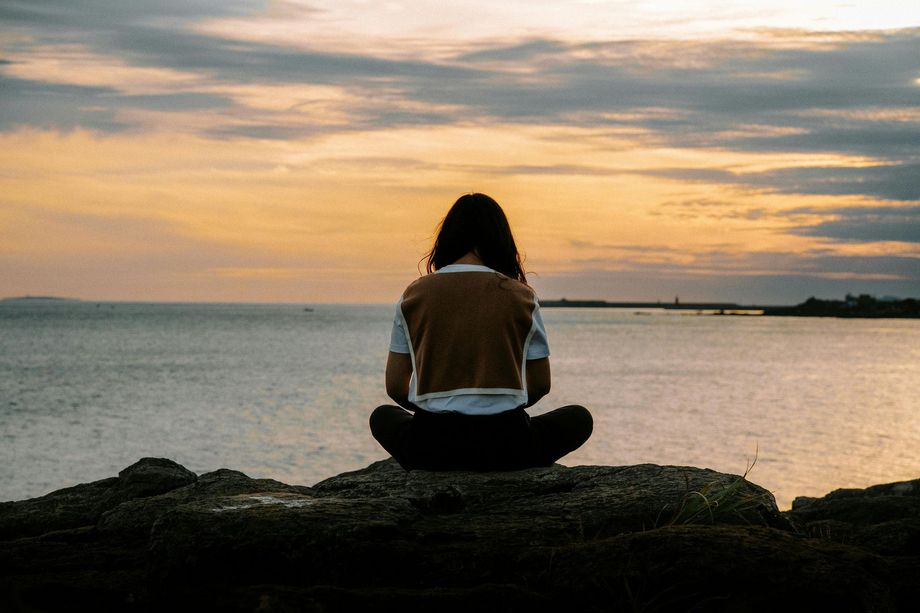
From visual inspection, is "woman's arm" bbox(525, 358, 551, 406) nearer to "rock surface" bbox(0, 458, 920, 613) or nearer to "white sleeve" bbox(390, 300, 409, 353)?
"rock surface" bbox(0, 458, 920, 613)

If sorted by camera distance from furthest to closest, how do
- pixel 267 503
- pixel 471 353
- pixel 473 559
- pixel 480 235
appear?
pixel 480 235
pixel 471 353
pixel 267 503
pixel 473 559

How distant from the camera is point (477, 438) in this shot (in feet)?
18.2

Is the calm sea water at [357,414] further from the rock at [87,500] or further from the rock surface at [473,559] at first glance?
the rock surface at [473,559]

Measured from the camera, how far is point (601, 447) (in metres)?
28.0

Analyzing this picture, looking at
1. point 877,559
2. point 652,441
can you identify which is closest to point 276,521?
point 877,559

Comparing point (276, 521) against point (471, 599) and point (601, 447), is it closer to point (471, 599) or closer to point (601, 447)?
point (471, 599)

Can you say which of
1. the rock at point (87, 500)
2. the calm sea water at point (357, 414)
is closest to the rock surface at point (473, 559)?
the rock at point (87, 500)

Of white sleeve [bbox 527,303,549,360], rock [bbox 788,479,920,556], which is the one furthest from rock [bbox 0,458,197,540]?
rock [bbox 788,479,920,556]

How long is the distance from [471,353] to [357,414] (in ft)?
104

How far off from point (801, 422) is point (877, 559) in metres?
33.2

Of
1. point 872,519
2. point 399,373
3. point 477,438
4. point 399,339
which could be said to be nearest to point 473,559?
point 477,438

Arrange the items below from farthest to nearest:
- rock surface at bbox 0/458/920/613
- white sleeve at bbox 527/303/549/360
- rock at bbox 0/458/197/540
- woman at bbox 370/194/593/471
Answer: rock at bbox 0/458/197/540 → white sleeve at bbox 527/303/549/360 → woman at bbox 370/194/593/471 → rock surface at bbox 0/458/920/613

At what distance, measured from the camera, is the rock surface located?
13.0ft

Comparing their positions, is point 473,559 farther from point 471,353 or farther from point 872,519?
point 872,519
